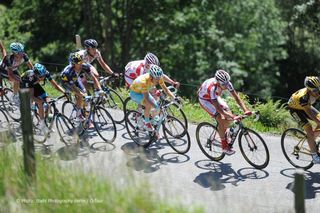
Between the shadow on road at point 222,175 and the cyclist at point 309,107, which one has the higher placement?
the cyclist at point 309,107

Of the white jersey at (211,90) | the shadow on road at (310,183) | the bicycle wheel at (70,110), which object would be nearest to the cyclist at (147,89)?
the white jersey at (211,90)

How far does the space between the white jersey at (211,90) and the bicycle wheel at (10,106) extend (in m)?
5.00

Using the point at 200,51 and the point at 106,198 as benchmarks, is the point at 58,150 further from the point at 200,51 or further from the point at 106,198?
the point at 200,51

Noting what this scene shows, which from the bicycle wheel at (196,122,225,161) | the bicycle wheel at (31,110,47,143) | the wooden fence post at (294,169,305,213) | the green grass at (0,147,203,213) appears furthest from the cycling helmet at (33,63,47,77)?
the wooden fence post at (294,169,305,213)

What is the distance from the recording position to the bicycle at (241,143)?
1034 centimetres

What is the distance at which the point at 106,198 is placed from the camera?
5930mm

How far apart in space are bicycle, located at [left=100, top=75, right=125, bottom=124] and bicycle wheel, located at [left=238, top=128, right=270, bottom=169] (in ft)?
12.2

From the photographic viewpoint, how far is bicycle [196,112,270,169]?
10.3m

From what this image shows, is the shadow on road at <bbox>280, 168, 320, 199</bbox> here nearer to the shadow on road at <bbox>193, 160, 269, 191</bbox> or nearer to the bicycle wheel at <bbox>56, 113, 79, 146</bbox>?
the shadow on road at <bbox>193, 160, 269, 191</bbox>

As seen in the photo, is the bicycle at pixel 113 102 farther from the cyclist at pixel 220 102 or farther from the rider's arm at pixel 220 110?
the rider's arm at pixel 220 110

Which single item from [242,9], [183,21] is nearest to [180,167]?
[183,21]

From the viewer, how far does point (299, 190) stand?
5.19m

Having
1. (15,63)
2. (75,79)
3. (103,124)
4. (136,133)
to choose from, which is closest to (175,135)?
(136,133)

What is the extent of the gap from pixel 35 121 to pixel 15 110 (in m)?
1.62
